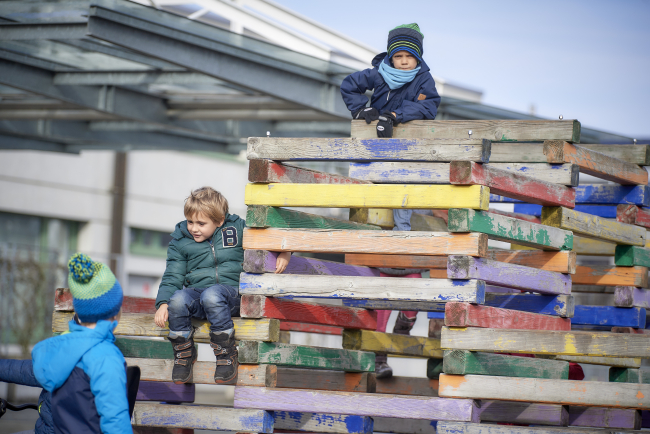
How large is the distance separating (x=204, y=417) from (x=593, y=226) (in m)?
2.90

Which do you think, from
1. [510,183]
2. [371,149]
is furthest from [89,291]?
[510,183]

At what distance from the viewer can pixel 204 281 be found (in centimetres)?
528

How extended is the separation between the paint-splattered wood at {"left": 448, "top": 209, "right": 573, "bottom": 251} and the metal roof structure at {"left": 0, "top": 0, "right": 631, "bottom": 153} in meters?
4.59

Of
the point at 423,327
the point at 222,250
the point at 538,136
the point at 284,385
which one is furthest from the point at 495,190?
the point at 423,327

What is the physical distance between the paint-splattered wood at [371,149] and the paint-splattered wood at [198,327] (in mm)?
1022

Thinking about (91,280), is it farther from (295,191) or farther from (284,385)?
(284,385)

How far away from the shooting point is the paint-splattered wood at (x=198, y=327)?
5.05 metres

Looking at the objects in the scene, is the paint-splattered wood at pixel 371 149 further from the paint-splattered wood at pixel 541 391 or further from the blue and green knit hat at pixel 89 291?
the blue and green knit hat at pixel 89 291

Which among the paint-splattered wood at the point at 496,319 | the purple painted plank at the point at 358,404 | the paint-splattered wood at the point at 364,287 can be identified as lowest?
the purple painted plank at the point at 358,404

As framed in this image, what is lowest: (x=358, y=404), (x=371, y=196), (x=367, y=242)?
(x=358, y=404)

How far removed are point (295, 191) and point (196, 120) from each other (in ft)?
23.8

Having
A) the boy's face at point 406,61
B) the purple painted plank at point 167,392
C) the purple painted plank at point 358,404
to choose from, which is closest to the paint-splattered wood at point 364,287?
the purple painted plank at point 358,404

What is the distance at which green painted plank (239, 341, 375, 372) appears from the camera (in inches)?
199

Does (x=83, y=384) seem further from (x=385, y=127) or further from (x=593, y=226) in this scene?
(x=593, y=226)
